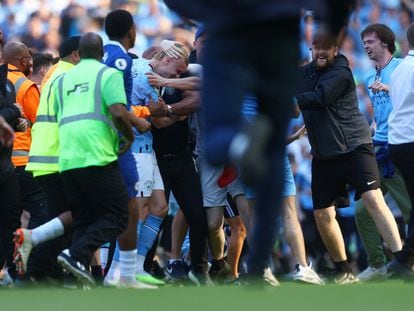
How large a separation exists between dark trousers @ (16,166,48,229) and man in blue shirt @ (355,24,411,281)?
3.26m

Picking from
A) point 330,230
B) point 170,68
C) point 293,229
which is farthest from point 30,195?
point 330,230

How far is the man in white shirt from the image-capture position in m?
10.7

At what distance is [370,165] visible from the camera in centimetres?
1108

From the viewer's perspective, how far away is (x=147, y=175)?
10805mm

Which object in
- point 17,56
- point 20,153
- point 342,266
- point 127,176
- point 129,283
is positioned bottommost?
point 342,266

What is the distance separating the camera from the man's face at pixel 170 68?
11156 millimetres

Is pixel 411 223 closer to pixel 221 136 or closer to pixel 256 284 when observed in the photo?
pixel 256 284

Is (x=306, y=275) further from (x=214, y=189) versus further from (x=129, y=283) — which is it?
(x=129, y=283)

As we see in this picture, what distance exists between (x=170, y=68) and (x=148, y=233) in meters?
1.60

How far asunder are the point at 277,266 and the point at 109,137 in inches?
264

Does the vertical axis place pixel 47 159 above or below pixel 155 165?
above

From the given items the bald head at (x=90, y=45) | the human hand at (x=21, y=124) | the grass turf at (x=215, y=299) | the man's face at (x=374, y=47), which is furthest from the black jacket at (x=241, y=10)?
the man's face at (x=374, y=47)

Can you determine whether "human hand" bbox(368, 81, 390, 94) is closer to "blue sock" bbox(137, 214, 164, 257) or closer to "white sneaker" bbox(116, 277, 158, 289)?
"blue sock" bbox(137, 214, 164, 257)

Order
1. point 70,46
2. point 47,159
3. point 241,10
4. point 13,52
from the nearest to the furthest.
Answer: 1. point 241,10
2. point 47,159
3. point 70,46
4. point 13,52
